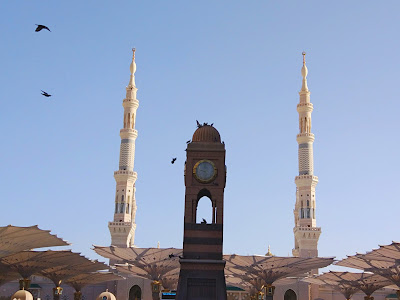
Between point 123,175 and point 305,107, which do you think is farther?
point 305,107

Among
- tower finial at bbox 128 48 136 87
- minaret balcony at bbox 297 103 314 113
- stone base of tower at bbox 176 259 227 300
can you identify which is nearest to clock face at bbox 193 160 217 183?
stone base of tower at bbox 176 259 227 300

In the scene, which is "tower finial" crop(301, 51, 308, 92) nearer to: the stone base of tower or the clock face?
the clock face

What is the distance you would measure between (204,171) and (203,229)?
385cm

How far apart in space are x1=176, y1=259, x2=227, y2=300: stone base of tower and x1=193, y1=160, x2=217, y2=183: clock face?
5380 mm

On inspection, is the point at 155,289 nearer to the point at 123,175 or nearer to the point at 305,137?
the point at 123,175

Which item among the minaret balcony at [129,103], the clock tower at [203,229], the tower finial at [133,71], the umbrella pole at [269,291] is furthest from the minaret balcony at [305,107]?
the clock tower at [203,229]

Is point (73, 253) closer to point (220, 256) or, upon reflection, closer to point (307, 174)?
point (220, 256)

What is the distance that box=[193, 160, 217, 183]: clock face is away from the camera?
38.1m

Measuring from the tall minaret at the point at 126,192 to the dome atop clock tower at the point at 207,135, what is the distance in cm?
4506

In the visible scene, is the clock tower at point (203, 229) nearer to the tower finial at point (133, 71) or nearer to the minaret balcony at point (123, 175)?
the minaret balcony at point (123, 175)

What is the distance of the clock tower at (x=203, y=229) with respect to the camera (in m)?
36.7

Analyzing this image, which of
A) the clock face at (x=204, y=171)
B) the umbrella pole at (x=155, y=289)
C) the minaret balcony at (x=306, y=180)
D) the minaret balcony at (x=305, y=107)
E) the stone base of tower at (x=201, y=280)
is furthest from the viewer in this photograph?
the minaret balcony at (x=305, y=107)

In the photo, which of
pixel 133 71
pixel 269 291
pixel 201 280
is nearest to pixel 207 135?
pixel 201 280

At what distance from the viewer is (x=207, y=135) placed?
39531mm
